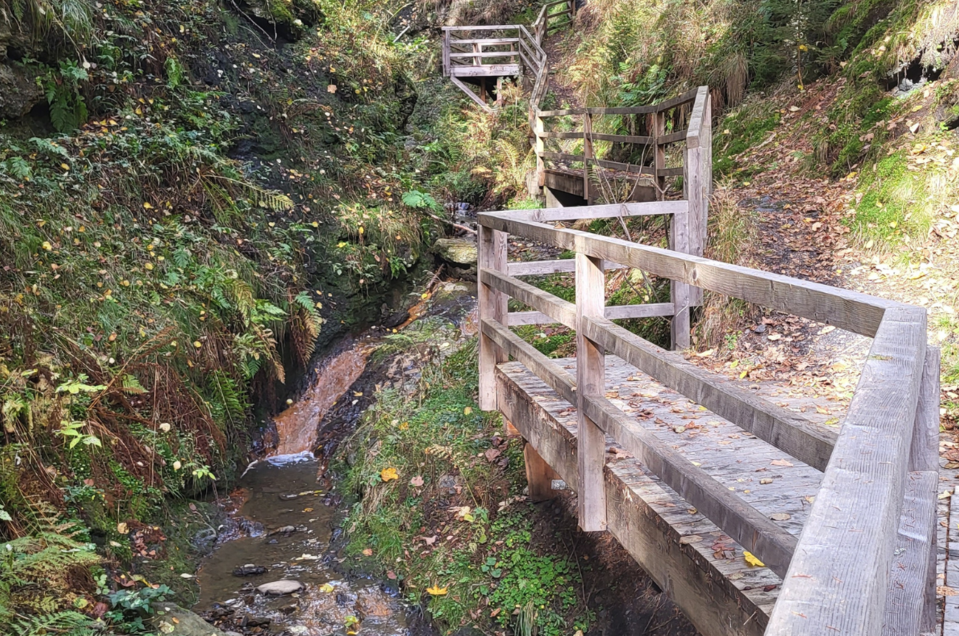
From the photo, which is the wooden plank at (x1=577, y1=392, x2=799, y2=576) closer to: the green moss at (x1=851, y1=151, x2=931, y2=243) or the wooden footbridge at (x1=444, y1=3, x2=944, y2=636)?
the wooden footbridge at (x1=444, y1=3, x2=944, y2=636)

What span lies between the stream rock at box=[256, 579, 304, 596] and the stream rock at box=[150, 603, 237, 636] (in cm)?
63

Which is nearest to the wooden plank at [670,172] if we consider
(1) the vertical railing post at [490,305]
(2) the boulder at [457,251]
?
(1) the vertical railing post at [490,305]

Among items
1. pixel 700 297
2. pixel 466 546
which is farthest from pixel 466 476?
pixel 700 297

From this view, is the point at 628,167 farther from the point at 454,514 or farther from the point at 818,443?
the point at 818,443

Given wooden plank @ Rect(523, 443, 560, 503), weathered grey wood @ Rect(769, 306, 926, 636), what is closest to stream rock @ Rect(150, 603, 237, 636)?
wooden plank @ Rect(523, 443, 560, 503)

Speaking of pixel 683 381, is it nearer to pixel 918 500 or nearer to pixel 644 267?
pixel 644 267

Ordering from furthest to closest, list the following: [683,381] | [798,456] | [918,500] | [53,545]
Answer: [53,545]
[683,381]
[798,456]
[918,500]

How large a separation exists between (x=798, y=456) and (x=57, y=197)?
26.6 ft

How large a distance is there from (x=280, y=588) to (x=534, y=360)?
3.10 meters

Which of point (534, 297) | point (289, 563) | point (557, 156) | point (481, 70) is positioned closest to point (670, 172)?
point (534, 297)

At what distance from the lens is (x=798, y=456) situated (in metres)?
2.07

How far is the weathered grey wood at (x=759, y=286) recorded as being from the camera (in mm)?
1923

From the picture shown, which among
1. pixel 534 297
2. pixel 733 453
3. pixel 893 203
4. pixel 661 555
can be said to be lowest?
pixel 661 555

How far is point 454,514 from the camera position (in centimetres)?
651
